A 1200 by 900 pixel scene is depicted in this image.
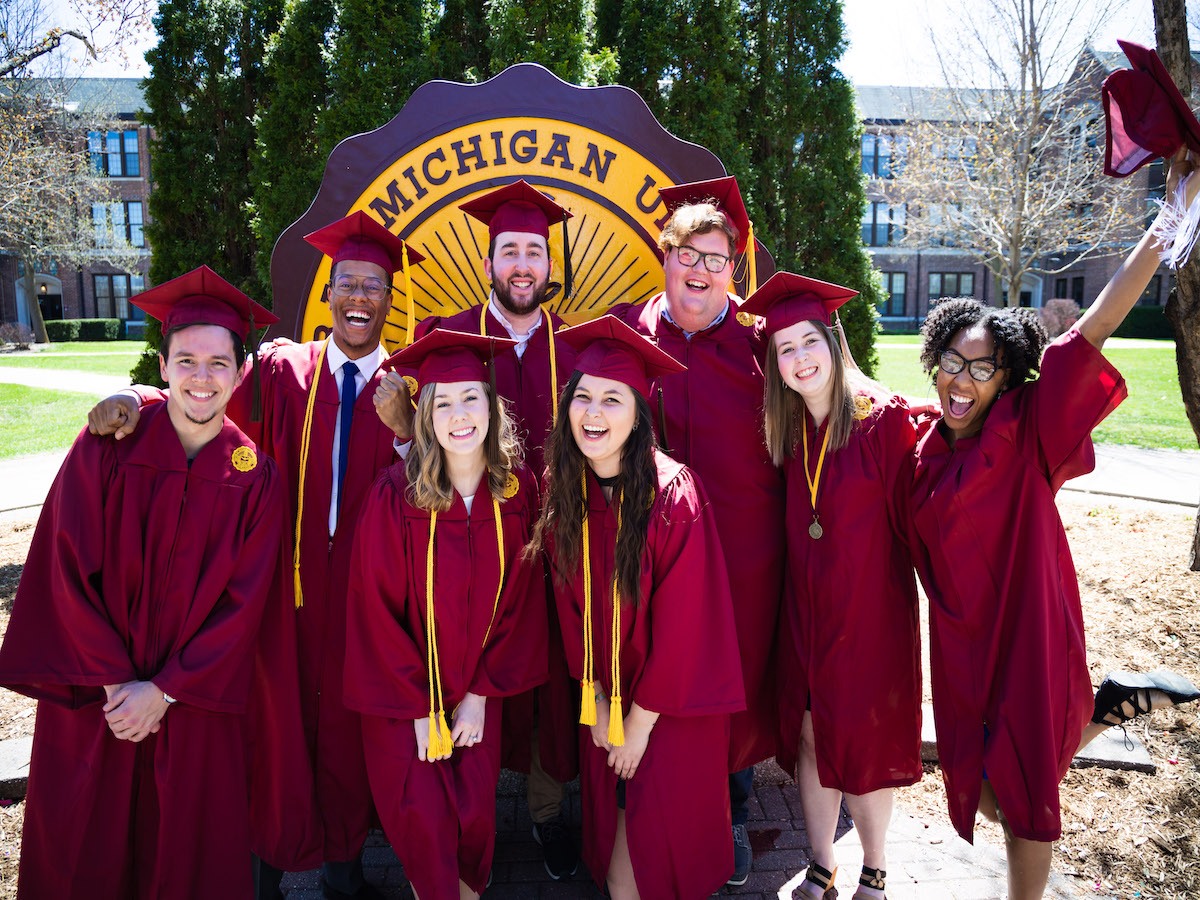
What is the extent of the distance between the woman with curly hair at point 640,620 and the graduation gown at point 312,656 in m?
0.79

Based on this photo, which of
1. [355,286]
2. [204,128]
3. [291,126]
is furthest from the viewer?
[204,128]

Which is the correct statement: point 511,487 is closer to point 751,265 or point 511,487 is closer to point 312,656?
point 312,656

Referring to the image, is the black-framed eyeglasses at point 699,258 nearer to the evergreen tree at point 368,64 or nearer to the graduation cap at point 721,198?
the graduation cap at point 721,198

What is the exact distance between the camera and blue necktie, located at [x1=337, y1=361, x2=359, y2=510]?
3090mm

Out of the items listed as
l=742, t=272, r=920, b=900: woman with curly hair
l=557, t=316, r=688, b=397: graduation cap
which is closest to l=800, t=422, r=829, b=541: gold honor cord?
l=742, t=272, r=920, b=900: woman with curly hair

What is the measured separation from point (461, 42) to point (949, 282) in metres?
40.2

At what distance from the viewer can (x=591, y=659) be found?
276 cm

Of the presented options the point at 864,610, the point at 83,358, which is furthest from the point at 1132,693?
the point at 83,358

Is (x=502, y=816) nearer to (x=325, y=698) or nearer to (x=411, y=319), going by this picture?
(x=325, y=698)

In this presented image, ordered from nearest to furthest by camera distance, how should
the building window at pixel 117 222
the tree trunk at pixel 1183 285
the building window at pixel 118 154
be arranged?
the tree trunk at pixel 1183 285 < the building window at pixel 117 222 < the building window at pixel 118 154

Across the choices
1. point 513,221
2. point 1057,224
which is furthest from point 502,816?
point 1057,224

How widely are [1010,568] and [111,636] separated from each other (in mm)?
2704

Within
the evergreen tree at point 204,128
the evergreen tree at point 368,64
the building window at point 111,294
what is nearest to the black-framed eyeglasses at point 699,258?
the evergreen tree at point 368,64

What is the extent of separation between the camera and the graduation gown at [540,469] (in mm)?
3182
